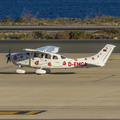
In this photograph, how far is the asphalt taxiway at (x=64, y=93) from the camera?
13.8 m

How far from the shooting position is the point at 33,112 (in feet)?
45.5

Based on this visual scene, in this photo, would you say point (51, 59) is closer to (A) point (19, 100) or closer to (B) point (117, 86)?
(B) point (117, 86)

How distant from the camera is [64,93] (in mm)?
17453

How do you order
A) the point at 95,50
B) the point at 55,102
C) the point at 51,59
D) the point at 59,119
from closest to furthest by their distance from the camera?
the point at 59,119
the point at 55,102
the point at 51,59
the point at 95,50

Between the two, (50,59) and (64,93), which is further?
(50,59)

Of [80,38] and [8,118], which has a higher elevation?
[80,38]

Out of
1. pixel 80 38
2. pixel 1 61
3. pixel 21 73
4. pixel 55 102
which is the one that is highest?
pixel 80 38

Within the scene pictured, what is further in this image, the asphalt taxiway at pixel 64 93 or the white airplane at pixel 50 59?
the white airplane at pixel 50 59

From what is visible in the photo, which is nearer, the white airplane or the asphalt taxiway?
the asphalt taxiway

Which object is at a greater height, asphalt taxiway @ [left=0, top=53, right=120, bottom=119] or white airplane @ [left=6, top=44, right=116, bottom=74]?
white airplane @ [left=6, top=44, right=116, bottom=74]

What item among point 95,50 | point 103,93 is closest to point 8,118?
point 103,93

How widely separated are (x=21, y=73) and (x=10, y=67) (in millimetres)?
4324

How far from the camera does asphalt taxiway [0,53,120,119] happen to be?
13773 millimetres

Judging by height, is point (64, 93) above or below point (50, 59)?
below
